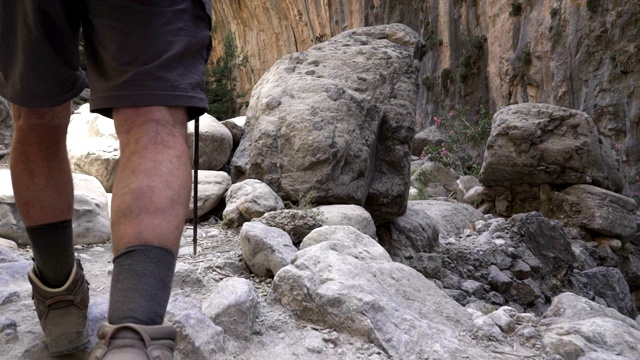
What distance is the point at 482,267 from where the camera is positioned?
18.2 feet

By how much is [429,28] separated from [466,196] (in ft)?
37.1

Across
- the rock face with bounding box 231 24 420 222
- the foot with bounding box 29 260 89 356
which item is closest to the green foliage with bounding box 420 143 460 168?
the rock face with bounding box 231 24 420 222

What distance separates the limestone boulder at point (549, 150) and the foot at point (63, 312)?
768cm

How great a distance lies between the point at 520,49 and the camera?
15.7 meters

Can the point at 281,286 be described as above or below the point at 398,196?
above

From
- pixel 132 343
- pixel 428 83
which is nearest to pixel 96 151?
pixel 132 343

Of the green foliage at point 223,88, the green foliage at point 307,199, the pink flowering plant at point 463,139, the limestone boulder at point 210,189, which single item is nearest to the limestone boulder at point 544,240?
the green foliage at point 307,199

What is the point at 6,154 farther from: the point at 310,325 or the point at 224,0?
the point at 224,0

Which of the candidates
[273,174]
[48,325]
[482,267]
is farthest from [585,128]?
[48,325]

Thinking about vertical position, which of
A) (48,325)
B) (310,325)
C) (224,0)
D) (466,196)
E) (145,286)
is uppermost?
(224,0)

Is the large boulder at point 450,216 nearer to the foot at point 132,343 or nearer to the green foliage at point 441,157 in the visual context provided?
the green foliage at point 441,157

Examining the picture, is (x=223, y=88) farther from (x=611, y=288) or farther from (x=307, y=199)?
(x=307, y=199)

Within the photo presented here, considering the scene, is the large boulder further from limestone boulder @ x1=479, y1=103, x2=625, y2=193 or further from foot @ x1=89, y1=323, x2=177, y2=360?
foot @ x1=89, y1=323, x2=177, y2=360

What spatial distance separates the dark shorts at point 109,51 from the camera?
102 centimetres
